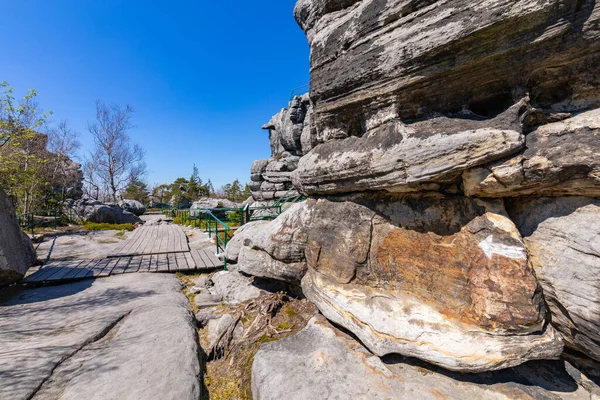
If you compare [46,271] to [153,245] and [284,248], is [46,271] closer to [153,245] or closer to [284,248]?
[153,245]

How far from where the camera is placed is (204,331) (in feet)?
13.5

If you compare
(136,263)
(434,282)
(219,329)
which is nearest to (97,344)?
(219,329)

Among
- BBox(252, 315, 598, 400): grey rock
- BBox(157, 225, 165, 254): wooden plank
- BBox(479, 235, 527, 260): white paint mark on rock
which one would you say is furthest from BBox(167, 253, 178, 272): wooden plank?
BBox(479, 235, 527, 260): white paint mark on rock

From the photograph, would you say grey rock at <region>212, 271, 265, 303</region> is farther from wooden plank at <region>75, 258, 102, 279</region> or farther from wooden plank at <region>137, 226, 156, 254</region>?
wooden plank at <region>137, 226, 156, 254</region>

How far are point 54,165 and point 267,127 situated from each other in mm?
21483

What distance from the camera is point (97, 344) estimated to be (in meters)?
3.39

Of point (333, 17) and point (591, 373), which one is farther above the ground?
point (333, 17)

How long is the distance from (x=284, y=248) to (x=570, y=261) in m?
3.33

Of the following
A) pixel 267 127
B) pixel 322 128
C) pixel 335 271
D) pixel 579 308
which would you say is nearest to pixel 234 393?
pixel 335 271

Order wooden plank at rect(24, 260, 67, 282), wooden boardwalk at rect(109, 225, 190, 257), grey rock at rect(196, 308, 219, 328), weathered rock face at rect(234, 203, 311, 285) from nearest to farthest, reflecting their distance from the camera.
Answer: weathered rock face at rect(234, 203, 311, 285)
grey rock at rect(196, 308, 219, 328)
wooden plank at rect(24, 260, 67, 282)
wooden boardwalk at rect(109, 225, 190, 257)

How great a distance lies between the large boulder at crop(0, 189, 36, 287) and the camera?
4.77 m

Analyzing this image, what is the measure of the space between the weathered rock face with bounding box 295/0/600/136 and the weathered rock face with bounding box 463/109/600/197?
1.51ft

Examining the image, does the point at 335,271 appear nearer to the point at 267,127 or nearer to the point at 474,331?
the point at 474,331

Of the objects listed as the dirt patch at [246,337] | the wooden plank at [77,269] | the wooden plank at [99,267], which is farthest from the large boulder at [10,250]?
the dirt patch at [246,337]
